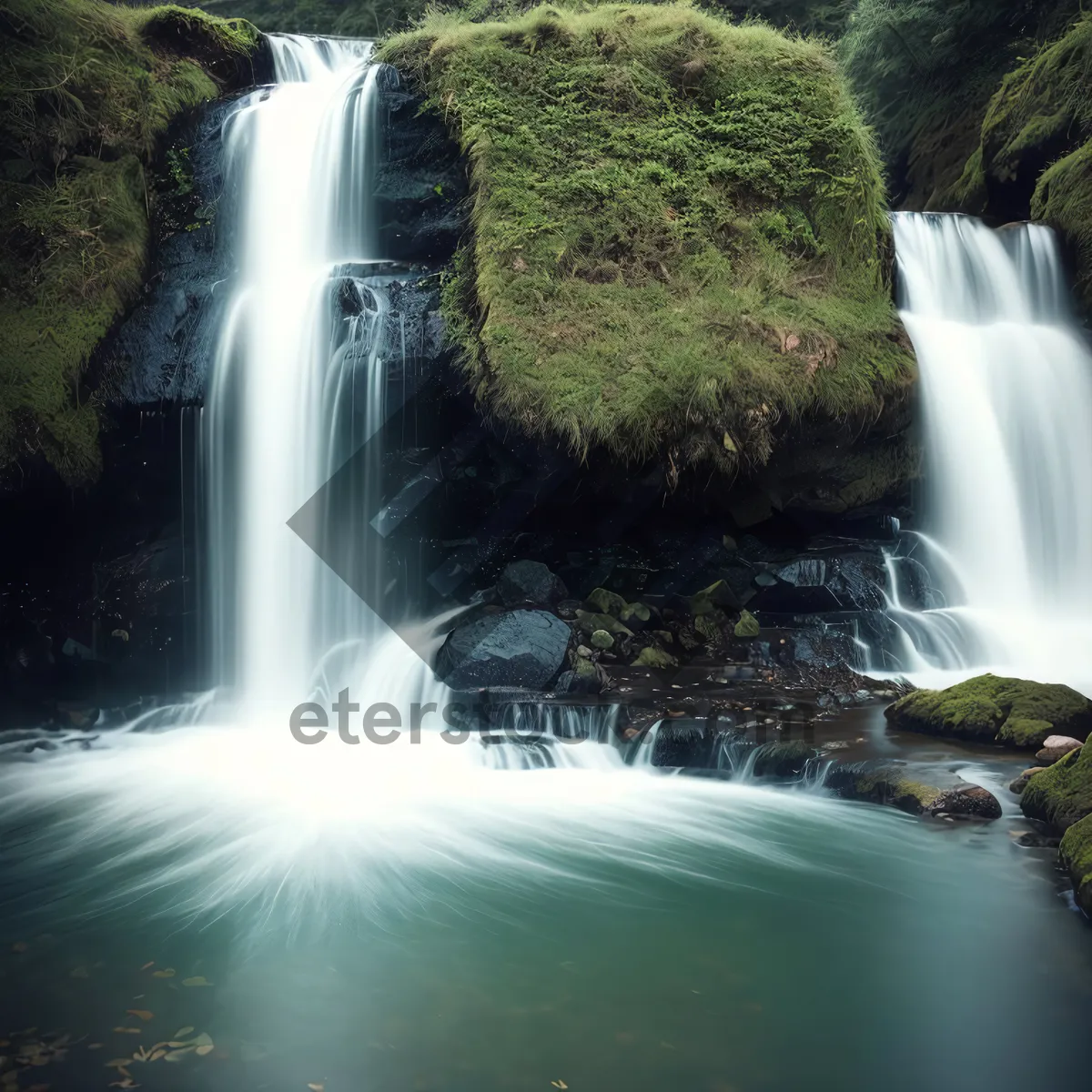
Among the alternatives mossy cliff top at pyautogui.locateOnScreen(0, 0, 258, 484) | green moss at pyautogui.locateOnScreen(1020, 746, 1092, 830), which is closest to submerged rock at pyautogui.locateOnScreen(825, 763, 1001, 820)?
green moss at pyautogui.locateOnScreen(1020, 746, 1092, 830)

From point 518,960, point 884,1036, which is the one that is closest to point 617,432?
point 518,960

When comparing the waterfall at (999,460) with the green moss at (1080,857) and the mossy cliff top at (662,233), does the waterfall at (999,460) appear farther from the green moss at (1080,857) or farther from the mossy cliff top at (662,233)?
→ the green moss at (1080,857)

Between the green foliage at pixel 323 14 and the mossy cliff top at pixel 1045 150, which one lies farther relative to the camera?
the green foliage at pixel 323 14

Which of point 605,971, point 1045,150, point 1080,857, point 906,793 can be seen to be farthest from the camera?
point 1045,150

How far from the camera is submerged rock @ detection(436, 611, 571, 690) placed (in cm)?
717

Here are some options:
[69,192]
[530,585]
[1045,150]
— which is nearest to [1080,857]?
[530,585]

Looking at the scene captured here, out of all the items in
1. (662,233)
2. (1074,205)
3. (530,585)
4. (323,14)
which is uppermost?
(323,14)

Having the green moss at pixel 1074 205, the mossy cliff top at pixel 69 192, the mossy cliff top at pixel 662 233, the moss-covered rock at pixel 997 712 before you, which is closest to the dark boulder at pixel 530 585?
the mossy cliff top at pixel 662 233

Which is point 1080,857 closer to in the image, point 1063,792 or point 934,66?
point 1063,792

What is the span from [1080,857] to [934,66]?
1288 cm

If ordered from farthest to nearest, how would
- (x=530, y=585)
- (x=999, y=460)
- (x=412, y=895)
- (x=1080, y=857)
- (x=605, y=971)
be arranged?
(x=999, y=460) → (x=530, y=585) → (x=412, y=895) → (x=1080, y=857) → (x=605, y=971)

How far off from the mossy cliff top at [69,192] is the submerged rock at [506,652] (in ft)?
11.9

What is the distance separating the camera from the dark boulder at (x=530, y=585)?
315 inches

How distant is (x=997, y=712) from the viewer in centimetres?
634
